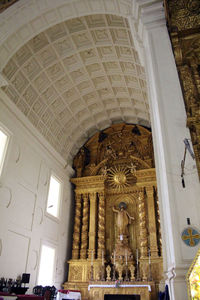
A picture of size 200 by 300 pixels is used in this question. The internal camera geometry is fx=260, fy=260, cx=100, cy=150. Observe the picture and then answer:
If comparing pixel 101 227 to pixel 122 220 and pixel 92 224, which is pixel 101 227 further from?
pixel 122 220

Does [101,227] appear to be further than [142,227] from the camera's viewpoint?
Yes

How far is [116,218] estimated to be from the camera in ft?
45.3

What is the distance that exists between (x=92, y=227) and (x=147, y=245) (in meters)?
2.98

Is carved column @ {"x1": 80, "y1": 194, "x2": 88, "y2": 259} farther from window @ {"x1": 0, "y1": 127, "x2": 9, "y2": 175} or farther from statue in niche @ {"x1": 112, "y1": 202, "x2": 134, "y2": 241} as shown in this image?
window @ {"x1": 0, "y1": 127, "x2": 9, "y2": 175}

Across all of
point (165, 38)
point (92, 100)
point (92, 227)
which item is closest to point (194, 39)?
point (165, 38)

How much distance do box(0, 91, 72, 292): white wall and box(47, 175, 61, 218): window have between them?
44 centimetres

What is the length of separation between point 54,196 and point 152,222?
5.16 metres

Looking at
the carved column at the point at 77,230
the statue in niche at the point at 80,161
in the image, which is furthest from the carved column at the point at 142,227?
the statue in niche at the point at 80,161

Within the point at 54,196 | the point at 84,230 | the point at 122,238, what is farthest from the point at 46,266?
the point at 122,238

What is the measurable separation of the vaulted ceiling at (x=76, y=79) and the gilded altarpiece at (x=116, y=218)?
4.61 ft

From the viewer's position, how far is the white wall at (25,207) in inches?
367

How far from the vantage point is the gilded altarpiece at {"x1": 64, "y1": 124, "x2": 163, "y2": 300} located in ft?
38.3

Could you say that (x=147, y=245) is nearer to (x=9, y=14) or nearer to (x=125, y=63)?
(x=125, y=63)

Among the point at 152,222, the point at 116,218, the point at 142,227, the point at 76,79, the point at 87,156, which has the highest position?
the point at 76,79
